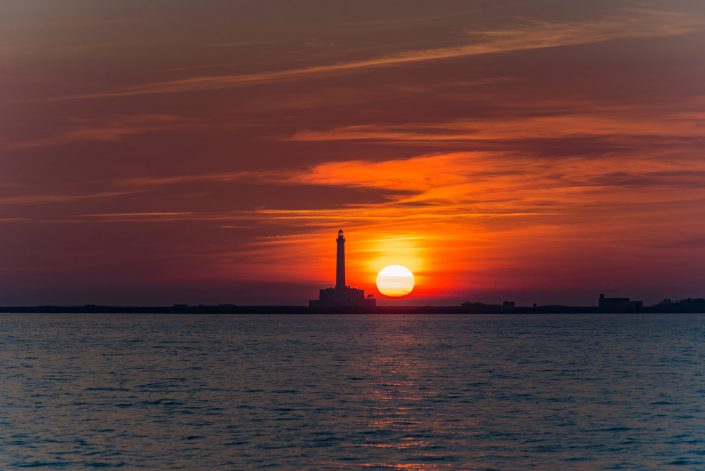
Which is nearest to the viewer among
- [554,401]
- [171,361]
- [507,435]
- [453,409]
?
[507,435]

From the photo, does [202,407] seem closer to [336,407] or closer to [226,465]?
[336,407]

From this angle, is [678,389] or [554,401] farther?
[678,389]

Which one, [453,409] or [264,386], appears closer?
[453,409]

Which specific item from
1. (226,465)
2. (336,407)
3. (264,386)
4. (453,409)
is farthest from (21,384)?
(226,465)

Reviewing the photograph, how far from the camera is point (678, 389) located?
206ft

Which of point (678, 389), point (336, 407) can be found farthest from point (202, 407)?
point (678, 389)

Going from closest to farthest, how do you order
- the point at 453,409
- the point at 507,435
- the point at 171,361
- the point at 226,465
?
A: the point at 226,465 < the point at 507,435 < the point at 453,409 < the point at 171,361

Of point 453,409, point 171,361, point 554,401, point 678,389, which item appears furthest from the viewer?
point 171,361

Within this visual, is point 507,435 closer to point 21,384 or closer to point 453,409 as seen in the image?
point 453,409

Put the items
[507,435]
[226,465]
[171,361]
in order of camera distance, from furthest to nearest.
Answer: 1. [171,361]
2. [507,435]
3. [226,465]

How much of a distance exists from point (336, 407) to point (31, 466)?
1916cm

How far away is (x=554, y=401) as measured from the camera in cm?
5556

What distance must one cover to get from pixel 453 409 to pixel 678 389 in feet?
62.7

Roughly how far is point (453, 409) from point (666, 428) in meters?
10.7
